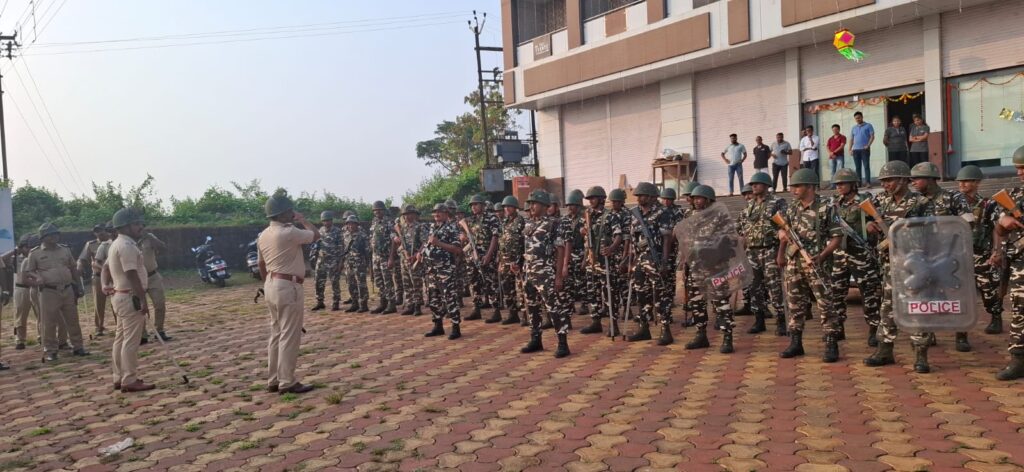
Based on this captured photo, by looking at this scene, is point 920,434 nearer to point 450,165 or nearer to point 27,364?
point 27,364

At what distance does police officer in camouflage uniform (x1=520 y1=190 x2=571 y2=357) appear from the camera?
319 inches

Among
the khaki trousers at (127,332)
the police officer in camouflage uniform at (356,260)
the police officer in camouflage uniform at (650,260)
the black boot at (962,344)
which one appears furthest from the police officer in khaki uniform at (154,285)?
the black boot at (962,344)

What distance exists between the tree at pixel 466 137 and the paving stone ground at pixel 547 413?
1101 inches

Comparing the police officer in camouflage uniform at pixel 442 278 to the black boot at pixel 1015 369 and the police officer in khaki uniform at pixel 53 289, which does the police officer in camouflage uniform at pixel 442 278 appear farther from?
the black boot at pixel 1015 369

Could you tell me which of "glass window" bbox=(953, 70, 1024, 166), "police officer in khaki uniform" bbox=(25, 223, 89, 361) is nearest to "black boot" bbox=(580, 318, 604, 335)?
"police officer in khaki uniform" bbox=(25, 223, 89, 361)

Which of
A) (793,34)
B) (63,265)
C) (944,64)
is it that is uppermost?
(793,34)

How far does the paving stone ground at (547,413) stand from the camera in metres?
4.66

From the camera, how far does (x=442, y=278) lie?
9.87m

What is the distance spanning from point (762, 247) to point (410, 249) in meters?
5.42

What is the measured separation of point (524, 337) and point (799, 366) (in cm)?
365

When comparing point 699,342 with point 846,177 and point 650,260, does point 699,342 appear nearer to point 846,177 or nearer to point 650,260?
point 650,260

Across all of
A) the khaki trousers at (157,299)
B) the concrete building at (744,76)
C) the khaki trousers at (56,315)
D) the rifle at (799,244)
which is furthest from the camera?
the concrete building at (744,76)

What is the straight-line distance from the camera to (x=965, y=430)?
477 centimetres

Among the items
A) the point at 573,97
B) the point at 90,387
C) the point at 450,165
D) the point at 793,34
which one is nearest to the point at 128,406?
the point at 90,387
